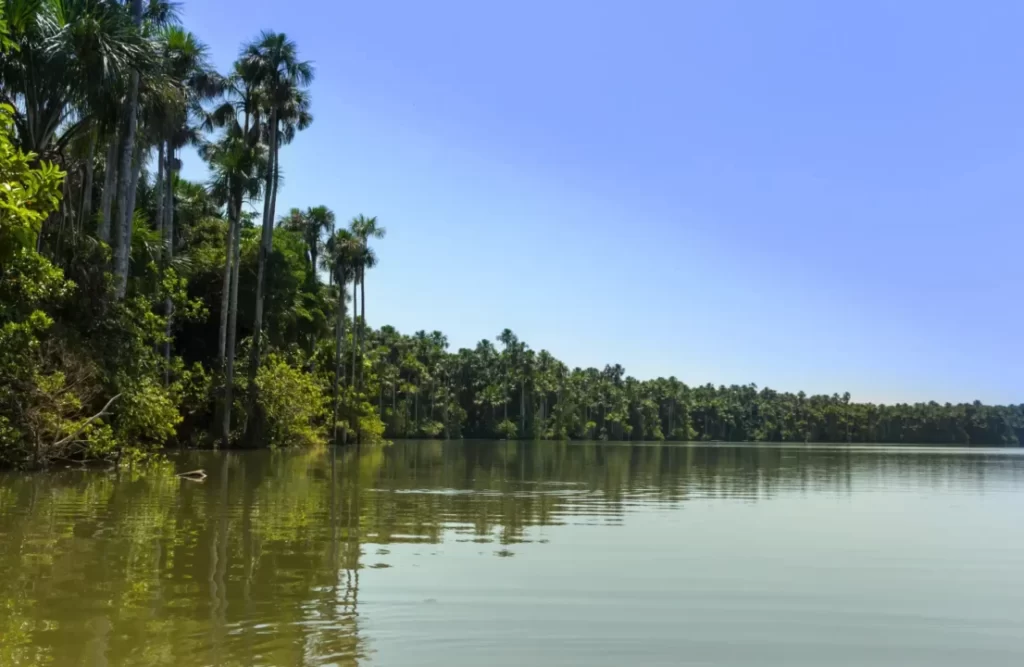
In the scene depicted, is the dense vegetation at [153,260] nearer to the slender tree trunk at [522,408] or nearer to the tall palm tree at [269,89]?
the tall palm tree at [269,89]

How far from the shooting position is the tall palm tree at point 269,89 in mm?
37219

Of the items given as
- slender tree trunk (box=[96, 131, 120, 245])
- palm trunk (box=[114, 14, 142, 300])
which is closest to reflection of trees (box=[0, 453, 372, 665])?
palm trunk (box=[114, 14, 142, 300])

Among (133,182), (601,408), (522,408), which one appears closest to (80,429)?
(133,182)

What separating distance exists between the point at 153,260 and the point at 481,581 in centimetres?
2065

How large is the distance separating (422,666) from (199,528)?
690cm

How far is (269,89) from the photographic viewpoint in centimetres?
3800

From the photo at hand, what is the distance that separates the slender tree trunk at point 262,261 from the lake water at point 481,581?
18.8 metres

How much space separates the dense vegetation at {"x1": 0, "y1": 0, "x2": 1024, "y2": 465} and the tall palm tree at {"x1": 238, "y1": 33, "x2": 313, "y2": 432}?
0.07 m

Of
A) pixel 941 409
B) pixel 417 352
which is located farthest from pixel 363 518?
pixel 941 409

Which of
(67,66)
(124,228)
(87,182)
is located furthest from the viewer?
(87,182)

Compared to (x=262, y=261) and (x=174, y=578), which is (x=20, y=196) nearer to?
(x=174, y=578)

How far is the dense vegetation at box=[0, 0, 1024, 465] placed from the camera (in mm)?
17078

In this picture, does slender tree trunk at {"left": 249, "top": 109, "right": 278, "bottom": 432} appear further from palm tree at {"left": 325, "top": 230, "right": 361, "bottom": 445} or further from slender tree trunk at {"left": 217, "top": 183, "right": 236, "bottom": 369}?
palm tree at {"left": 325, "top": 230, "right": 361, "bottom": 445}

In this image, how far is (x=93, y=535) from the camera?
10.5 m
